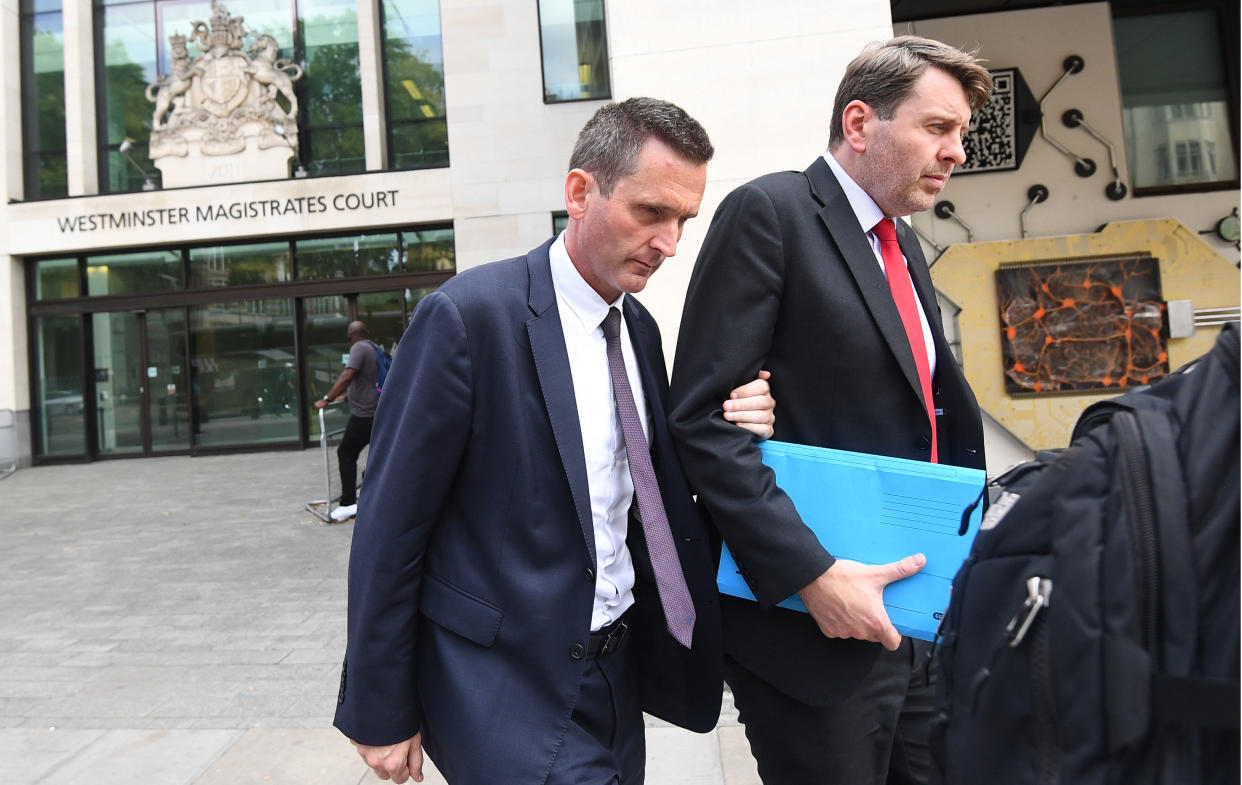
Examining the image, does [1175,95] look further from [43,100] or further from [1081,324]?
[43,100]

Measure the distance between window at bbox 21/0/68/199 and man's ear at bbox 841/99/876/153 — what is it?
16568mm

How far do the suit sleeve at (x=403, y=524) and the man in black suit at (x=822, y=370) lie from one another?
466 mm

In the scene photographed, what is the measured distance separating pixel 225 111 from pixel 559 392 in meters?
14.9

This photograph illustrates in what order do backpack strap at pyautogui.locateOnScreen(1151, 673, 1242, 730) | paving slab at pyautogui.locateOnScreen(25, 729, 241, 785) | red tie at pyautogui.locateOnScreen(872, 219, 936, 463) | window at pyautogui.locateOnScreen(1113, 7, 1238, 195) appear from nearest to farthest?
backpack strap at pyautogui.locateOnScreen(1151, 673, 1242, 730) < red tie at pyautogui.locateOnScreen(872, 219, 936, 463) < paving slab at pyautogui.locateOnScreen(25, 729, 241, 785) < window at pyautogui.locateOnScreen(1113, 7, 1238, 195)

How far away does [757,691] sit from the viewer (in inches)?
73.9

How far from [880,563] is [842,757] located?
0.43 metres

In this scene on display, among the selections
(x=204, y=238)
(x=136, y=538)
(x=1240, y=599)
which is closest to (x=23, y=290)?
(x=204, y=238)

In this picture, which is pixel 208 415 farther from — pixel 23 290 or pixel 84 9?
pixel 84 9

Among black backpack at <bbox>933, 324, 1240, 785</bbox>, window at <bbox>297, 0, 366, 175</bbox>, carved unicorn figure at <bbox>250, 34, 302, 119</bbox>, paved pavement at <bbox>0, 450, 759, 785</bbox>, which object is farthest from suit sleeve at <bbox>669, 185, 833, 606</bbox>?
carved unicorn figure at <bbox>250, 34, 302, 119</bbox>

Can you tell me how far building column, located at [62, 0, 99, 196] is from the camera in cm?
1460

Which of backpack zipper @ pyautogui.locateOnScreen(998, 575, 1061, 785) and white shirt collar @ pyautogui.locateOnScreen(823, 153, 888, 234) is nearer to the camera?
backpack zipper @ pyautogui.locateOnScreen(998, 575, 1061, 785)

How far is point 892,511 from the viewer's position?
165 cm

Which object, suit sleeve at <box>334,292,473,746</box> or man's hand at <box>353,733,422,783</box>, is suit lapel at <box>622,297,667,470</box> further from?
man's hand at <box>353,733,422,783</box>

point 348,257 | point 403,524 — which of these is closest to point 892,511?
point 403,524
